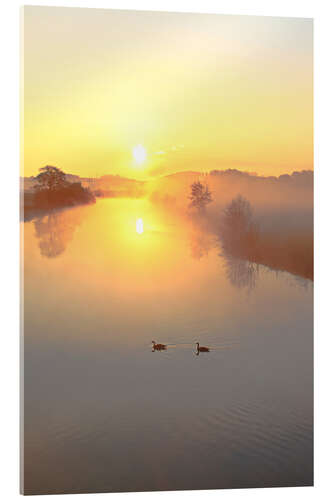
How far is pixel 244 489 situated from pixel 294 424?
0.46 meters

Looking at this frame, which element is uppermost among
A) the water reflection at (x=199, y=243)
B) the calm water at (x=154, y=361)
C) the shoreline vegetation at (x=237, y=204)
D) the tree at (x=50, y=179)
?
the tree at (x=50, y=179)

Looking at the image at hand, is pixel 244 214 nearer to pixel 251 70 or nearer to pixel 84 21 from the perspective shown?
pixel 251 70

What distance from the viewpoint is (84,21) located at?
10.8 ft

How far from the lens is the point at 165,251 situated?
333 centimetres

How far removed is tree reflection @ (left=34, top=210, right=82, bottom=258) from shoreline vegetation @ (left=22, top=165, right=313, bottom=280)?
2.1 inches

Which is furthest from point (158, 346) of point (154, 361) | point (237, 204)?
point (237, 204)

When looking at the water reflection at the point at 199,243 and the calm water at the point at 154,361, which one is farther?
the water reflection at the point at 199,243

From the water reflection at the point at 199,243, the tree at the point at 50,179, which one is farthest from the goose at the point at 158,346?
the tree at the point at 50,179

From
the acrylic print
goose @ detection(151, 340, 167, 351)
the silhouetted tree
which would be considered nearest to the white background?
the acrylic print

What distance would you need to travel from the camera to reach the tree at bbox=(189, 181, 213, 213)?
336 cm

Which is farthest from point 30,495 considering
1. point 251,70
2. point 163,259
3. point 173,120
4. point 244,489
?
point 251,70
